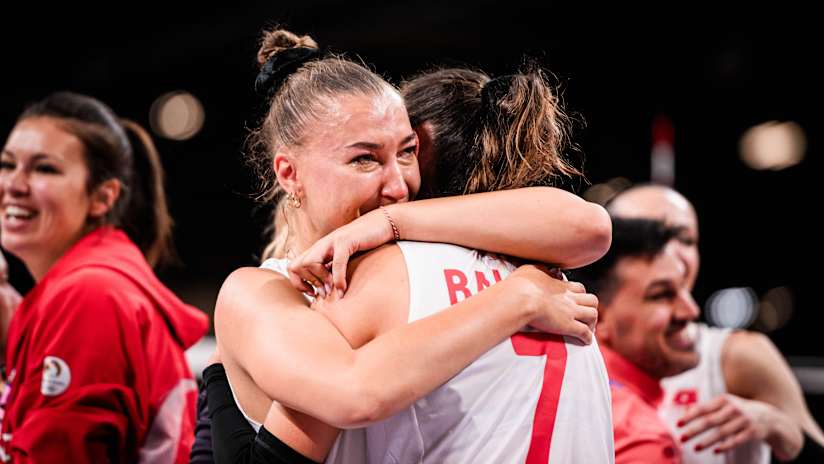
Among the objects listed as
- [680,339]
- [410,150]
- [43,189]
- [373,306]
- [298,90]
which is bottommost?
[680,339]

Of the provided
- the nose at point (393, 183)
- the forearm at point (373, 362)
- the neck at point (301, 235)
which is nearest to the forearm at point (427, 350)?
the forearm at point (373, 362)

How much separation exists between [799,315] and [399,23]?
7.60 metres

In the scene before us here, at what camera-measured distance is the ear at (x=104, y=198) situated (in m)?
2.48

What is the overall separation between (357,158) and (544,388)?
1.61 feet

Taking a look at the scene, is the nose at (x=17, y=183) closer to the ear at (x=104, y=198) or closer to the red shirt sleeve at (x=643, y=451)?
the ear at (x=104, y=198)

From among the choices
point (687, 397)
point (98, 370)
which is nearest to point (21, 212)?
point (98, 370)

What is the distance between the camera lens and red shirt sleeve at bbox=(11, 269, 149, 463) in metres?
1.96

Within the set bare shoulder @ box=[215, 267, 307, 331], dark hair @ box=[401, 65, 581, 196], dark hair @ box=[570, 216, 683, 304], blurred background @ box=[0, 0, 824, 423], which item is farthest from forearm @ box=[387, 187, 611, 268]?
blurred background @ box=[0, 0, 824, 423]

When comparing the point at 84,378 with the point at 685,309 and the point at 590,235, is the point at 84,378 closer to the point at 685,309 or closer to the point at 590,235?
the point at 590,235

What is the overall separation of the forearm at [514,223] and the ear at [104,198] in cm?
135

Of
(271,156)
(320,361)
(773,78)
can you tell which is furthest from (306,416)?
(773,78)

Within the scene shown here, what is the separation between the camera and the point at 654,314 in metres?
2.45

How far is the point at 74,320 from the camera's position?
2.07 metres

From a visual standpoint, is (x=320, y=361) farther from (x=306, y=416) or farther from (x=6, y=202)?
(x=6, y=202)
